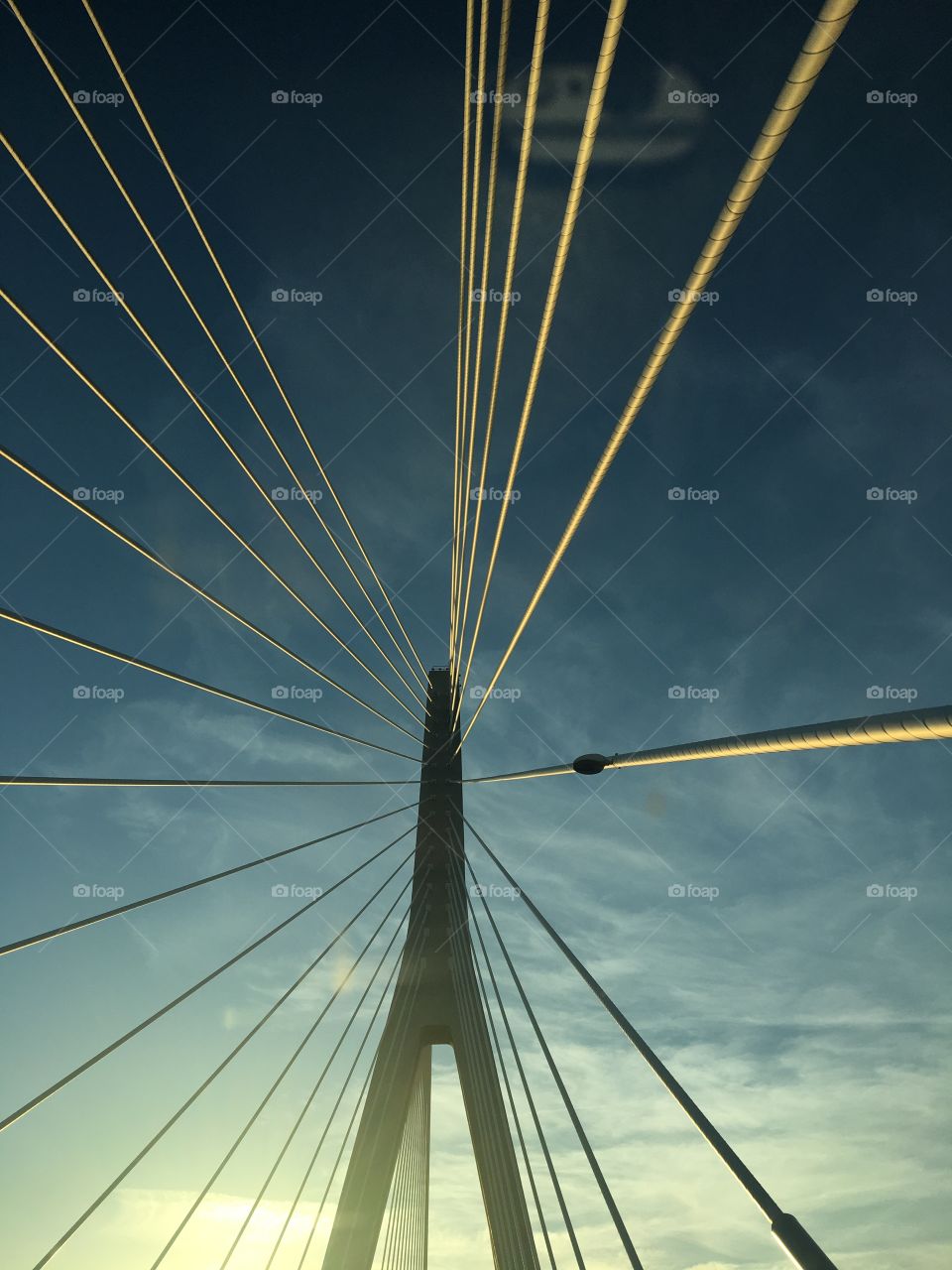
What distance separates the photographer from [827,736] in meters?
2.93

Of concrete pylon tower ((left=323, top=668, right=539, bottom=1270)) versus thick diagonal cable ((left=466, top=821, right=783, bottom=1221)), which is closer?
thick diagonal cable ((left=466, top=821, right=783, bottom=1221))

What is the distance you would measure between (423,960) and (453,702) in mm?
4091

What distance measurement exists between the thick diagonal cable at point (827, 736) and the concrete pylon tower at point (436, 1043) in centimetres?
540

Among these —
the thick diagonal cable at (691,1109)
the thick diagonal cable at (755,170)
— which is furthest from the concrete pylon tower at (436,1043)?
the thick diagonal cable at (755,170)

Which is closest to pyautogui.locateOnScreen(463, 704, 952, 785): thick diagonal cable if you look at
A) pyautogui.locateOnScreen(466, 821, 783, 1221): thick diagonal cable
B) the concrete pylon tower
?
pyautogui.locateOnScreen(466, 821, 783, 1221): thick diagonal cable

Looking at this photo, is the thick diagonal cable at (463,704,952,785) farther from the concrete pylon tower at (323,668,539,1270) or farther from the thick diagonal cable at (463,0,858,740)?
the concrete pylon tower at (323,668,539,1270)

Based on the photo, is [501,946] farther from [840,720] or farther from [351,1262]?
[840,720]

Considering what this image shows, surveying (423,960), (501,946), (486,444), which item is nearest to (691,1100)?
(501,946)

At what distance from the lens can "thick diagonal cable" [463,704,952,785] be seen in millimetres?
2391

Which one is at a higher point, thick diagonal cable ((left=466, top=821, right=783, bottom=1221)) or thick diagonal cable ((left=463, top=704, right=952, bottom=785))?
thick diagonal cable ((left=463, top=704, right=952, bottom=785))

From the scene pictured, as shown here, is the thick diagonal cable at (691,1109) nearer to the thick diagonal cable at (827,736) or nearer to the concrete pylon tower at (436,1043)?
the thick diagonal cable at (827,736)

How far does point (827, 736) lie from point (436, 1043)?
878cm

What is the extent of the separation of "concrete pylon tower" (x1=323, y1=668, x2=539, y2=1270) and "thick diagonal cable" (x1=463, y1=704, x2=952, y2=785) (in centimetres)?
540

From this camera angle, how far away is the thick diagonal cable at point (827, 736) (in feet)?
7.84
